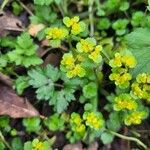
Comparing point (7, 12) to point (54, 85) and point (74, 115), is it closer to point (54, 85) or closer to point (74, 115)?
point (54, 85)

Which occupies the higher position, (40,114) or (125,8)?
(125,8)

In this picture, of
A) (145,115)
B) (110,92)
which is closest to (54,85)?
(110,92)

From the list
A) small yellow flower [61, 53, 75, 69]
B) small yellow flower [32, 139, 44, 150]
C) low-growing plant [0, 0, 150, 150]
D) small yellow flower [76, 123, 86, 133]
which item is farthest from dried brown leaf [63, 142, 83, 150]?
small yellow flower [61, 53, 75, 69]

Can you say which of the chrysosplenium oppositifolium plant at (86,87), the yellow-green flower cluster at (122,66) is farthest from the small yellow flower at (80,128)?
the yellow-green flower cluster at (122,66)

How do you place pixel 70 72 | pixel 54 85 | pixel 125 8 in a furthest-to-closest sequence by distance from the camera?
pixel 125 8 → pixel 54 85 → pixel 70 72

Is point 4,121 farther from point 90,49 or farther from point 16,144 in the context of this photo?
point 90,49

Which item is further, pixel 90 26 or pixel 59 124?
pixel 90 26

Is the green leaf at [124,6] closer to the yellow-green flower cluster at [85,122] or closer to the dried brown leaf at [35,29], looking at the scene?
the dried brown leaf at [35,29]
